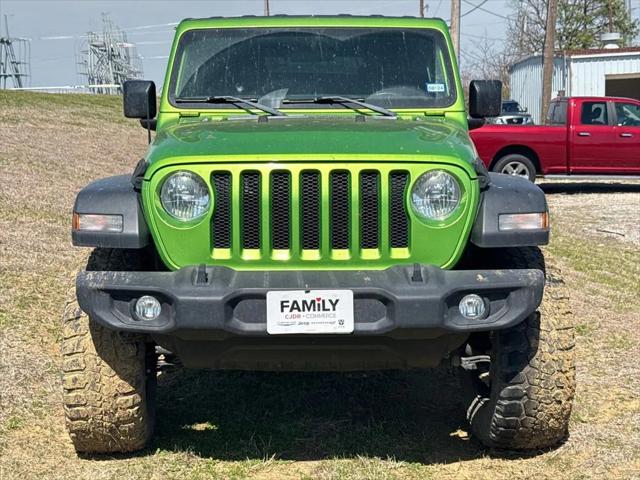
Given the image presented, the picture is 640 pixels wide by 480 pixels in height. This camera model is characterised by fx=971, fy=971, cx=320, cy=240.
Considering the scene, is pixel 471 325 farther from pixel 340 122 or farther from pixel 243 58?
pixel 243 58

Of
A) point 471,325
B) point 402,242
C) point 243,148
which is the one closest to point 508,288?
point 471,325

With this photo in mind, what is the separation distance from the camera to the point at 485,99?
527cm

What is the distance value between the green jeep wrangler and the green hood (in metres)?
0.01

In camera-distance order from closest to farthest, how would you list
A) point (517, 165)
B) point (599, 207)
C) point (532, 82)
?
point (599, 207)
point (517, 165)
point (532, 82)

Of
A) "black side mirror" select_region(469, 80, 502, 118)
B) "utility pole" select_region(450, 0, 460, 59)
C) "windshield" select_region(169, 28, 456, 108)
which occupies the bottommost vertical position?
"black side mirror" select_region(469, 80, 502, 118)

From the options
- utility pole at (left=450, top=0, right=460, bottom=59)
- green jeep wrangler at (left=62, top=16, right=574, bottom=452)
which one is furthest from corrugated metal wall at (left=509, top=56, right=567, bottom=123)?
green jeep wrangler at (left=62, top=16, right=574, bottom=452)

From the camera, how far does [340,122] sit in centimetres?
448

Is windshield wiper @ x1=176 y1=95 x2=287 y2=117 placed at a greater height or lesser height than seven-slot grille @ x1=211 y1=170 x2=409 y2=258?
greater

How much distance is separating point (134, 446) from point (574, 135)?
13325mm

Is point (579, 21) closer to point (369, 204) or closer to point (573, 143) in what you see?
point (573, 143)

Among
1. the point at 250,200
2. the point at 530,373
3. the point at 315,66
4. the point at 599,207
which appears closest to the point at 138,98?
the point at 315,66

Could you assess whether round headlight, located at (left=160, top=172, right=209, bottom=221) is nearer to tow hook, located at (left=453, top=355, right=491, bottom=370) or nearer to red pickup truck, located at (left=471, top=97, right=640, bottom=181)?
tow hook, located at (left=453, top=355, right=491, bottom=370)

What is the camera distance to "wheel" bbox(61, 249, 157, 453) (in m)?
4.05

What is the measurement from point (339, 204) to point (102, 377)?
1.24 m
